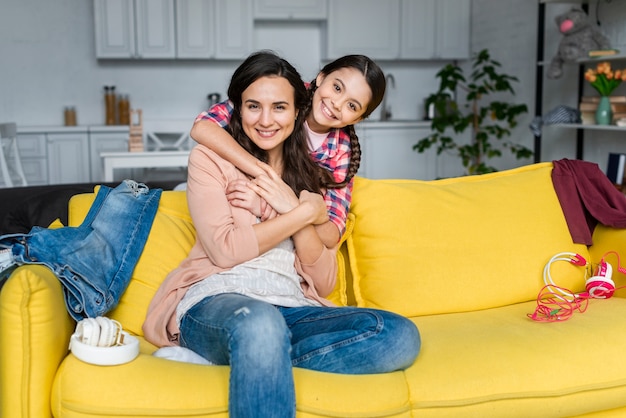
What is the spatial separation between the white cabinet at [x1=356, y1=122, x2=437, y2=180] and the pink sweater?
4.37 meters

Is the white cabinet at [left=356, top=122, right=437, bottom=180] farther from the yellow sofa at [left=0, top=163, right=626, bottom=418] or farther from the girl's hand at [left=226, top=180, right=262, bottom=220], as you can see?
the girl's hand at [left=226, top=180, right=262, bottom=220]

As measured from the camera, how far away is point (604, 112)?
13.3ft

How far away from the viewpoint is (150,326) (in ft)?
6.14

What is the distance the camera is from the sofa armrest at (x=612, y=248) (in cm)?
233

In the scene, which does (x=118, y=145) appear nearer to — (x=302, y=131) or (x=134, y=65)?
(x=134, y=65)

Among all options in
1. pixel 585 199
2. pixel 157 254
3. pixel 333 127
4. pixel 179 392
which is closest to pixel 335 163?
pixel 333 127

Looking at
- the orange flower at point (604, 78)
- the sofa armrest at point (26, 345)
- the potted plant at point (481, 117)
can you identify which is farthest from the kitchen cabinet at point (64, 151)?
the sofa armrest at point (26, 345)

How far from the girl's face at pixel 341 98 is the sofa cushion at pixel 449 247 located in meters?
0.34

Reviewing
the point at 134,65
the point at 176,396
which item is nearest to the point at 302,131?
the point at 176,396

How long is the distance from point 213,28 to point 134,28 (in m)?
0.64

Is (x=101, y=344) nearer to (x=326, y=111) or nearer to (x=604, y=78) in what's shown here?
(x=326, y=111)

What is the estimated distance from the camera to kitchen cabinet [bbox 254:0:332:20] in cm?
615

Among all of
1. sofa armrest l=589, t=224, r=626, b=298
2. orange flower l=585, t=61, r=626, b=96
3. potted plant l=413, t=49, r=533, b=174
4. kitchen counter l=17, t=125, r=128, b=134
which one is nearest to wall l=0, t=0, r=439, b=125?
kitchen counter l=17, t=125, r=128, b=134

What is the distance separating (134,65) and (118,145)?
0.81m
